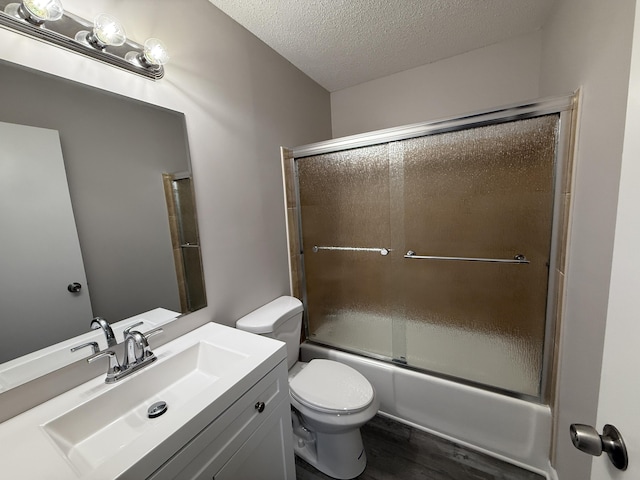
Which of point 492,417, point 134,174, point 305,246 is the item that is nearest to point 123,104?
point 134,174

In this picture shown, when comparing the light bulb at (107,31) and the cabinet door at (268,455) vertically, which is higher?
the light bulb at (107,31)

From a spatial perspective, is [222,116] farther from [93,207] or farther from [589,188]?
[589,188]

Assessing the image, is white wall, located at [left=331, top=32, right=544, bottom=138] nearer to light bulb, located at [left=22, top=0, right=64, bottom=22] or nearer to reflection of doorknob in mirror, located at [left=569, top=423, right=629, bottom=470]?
reflection of doorknob in mirror, located at [left=569, top=423, right=629, bottom=470]

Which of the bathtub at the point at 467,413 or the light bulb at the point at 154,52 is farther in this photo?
the bathtub at the point at 467,413

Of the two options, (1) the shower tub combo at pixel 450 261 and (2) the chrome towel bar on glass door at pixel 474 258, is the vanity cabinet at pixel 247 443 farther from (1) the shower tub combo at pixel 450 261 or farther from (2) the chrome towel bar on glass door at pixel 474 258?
(2) the chrome towel bar on glass door at pixel 474 258

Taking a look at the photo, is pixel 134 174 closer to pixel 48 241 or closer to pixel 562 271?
pixel 48 241

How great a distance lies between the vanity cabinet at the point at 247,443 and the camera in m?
0.75

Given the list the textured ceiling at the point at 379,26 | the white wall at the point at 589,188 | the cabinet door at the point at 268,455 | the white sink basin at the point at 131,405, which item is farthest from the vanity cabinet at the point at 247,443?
the textured ceiling at the point at 379,26

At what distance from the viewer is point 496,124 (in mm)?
1293

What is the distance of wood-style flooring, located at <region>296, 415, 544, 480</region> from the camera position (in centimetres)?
136

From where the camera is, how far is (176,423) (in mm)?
732

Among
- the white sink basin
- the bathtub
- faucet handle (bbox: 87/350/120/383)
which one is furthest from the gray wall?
the bathtub

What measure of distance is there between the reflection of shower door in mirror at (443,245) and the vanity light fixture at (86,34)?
1.03 meters

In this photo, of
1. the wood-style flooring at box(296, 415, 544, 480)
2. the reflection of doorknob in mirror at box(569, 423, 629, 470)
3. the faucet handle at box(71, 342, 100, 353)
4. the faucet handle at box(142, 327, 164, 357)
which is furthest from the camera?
the wood-style flooring at box(296, 415, 544, 480)
